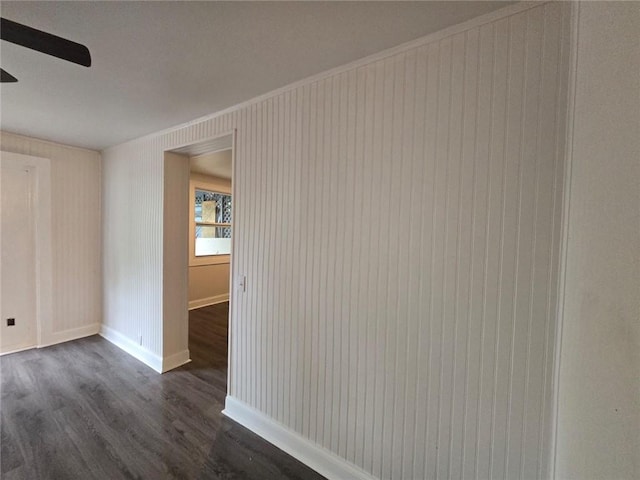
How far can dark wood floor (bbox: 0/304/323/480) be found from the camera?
5.59 feet

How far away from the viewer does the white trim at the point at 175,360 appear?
283 cm

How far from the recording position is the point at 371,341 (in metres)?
1.54

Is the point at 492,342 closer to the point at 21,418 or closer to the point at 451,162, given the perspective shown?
the point at 451,162

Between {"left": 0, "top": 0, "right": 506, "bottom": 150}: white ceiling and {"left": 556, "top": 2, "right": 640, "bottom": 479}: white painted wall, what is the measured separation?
544 millimetres

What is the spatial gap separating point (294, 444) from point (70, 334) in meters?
3.39

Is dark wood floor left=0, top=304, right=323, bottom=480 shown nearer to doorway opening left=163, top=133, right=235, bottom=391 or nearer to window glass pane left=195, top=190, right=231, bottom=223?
doorway opening left=163, top=133, right=235, bottom=391

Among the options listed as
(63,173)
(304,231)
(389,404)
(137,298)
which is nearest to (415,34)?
(304,231)

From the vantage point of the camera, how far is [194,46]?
1.43 meters

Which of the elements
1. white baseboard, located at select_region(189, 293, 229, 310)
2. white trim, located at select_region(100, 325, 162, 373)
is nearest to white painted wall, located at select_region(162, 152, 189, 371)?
white trim, located at select_region(100, 325, 162, 373)

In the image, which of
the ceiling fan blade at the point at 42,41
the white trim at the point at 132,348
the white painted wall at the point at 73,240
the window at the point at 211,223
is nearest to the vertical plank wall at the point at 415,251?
the ceiling fan blade at the point at 42,41

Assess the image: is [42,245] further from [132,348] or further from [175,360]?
[175,360]

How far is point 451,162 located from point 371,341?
1.00 meters

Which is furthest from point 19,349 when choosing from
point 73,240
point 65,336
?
point 73,240

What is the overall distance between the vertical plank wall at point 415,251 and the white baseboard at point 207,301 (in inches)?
130
